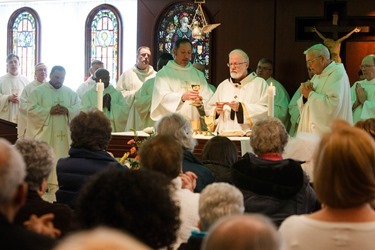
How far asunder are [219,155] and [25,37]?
1321 cm

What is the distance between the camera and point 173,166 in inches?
152

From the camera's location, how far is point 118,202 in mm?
2500

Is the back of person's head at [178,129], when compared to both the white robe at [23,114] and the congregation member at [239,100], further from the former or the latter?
the white robe at [23,114]

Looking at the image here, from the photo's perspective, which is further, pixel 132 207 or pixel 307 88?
pixel 307 88

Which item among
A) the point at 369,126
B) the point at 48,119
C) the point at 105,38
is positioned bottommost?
the point at 48,119

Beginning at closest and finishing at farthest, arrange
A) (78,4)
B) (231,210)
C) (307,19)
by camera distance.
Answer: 1. (231,210)
2. (307,19)
3. (78,4)

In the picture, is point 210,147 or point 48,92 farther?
point 48,92

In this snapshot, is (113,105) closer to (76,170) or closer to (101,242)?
(76,170)

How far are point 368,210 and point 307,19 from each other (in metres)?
9.42

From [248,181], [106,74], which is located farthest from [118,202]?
[106,74]

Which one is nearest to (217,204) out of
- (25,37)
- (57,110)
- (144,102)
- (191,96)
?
(191,96)

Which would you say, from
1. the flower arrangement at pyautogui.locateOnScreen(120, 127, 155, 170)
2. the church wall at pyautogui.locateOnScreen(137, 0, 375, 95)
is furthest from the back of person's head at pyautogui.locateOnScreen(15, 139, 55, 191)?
the church wall at pyautogui.locateOnScreen(137, 0, 375, 95)

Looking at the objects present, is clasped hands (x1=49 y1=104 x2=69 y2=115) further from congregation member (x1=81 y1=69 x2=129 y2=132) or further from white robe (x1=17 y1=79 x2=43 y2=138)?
white robe (x1=17 y1=79 x2=43 y2=138)

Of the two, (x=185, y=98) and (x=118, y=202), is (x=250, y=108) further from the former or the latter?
(x=118, y=202)
